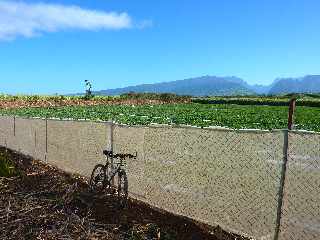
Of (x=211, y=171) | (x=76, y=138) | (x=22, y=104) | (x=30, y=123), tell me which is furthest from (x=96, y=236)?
(x=22, y=104)

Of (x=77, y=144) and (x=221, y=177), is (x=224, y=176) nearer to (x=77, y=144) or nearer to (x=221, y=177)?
(x=221, y=177)

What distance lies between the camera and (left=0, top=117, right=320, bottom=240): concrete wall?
6266 mm

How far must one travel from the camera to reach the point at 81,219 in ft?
24.0

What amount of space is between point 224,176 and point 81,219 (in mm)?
2085

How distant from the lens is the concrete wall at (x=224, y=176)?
20.6 ft

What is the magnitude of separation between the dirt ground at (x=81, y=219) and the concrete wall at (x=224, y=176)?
228 mm

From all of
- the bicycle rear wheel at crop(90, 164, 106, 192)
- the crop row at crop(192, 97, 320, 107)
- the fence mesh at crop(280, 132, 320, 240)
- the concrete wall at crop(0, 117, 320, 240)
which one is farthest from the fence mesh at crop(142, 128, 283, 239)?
the crop row at crop(192, 97, 320, 107)

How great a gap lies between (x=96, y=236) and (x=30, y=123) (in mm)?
10267

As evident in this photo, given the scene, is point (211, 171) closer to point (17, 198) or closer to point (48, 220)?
point (48, 220)

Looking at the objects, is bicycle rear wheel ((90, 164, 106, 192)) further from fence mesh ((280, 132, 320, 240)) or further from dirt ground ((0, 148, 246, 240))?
fence mesh ((280, 132, 320, 240))

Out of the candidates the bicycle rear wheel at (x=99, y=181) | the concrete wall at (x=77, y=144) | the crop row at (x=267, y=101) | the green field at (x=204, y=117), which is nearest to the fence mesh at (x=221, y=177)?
the bicycle rear wheel at (x=99, y=181)

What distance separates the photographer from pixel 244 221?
6672 mm

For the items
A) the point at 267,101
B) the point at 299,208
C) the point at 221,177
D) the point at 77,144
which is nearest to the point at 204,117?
the point at 77,144

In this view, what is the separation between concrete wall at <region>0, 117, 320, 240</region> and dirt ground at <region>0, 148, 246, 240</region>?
0.23 meters
